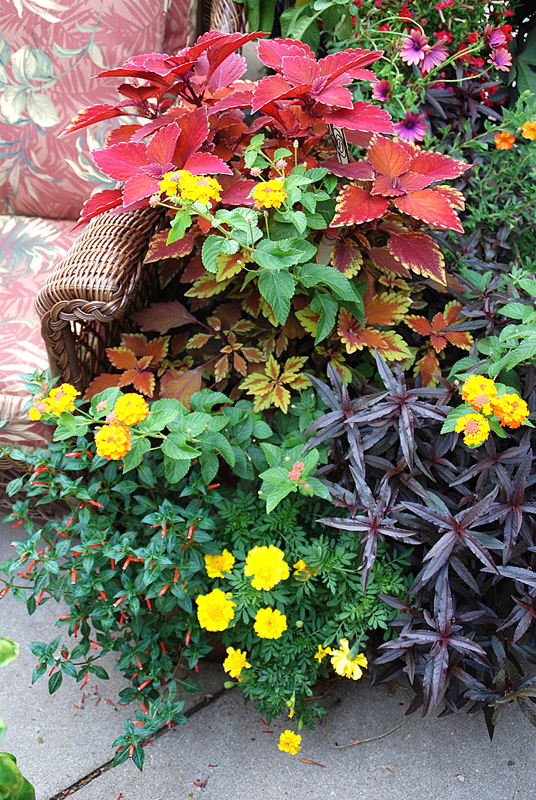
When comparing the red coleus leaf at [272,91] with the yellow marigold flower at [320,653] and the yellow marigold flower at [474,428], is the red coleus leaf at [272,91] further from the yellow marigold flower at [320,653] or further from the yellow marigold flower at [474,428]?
the yellow marigold flower at [320,653]

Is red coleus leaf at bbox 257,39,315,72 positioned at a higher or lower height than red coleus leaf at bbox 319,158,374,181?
higher

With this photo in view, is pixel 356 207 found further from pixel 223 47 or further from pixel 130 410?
pixel 130 410

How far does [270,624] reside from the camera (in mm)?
1114

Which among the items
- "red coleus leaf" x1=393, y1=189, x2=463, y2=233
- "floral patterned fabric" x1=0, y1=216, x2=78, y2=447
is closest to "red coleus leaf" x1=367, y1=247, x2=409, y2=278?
"red coleus leaf" x1=393, y1=189, x2=463, y2=233

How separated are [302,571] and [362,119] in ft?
2.64

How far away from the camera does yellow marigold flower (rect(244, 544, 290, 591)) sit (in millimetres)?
1080

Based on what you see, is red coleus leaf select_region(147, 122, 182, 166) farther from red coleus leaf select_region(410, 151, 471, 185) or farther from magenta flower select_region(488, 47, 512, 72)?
magenta flower select_region(488, 47, 512, 72)

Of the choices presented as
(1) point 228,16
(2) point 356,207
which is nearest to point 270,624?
(2) point 356,207

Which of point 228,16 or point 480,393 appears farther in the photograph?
point 228,16

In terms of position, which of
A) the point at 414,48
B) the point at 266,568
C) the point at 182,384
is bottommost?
the point at 266,568

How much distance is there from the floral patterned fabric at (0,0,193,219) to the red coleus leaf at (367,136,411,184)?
0.88 meters

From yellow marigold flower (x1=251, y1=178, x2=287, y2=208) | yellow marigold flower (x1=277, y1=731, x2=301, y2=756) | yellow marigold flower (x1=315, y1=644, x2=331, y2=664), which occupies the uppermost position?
yellow marigold flower (x1=251, y1=178, x2=287, y2=208)

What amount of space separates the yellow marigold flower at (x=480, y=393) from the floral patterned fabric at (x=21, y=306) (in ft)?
2.82

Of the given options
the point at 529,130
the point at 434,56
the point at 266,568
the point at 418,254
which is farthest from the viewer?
the point at 434,56
